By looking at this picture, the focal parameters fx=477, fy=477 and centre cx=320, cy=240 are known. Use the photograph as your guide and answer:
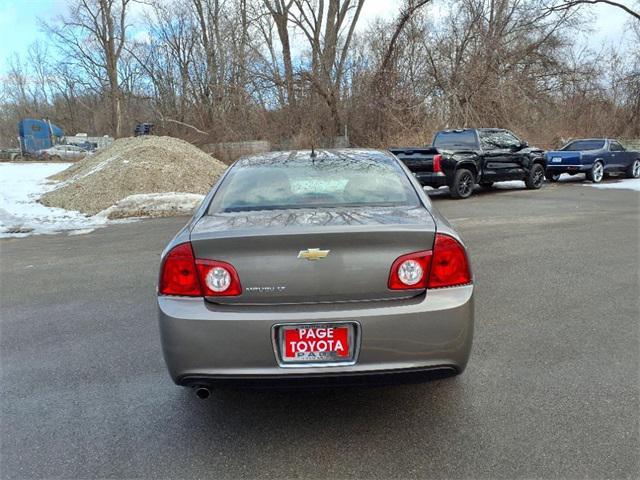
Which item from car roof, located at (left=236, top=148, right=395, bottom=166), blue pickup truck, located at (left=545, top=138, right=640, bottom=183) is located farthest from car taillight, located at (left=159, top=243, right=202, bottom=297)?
blue pickup truck, located at (left=545, top=138, right=640, bottom=183)

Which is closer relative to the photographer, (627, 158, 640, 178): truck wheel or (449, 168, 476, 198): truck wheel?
(449, 168, 476, 198): truck wheel

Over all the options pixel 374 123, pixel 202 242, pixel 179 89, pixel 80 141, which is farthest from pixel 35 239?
pixel 80 141

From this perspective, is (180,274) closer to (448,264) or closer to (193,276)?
(193,276)

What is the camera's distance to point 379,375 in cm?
242

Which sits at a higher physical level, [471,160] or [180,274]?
[471,160]

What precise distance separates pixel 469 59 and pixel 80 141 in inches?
1732

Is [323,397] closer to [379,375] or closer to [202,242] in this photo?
[379,375]

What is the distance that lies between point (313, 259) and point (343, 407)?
108 cm

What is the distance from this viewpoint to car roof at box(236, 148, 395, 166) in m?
3.79

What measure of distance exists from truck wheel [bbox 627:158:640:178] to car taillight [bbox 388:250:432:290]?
18642mm

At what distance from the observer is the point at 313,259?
2430 mm

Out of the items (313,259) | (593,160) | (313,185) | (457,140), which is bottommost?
(593,160)

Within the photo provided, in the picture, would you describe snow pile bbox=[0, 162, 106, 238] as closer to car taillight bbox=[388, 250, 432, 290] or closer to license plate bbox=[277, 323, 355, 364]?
license plate bbox=[277, 323, 355, 364]

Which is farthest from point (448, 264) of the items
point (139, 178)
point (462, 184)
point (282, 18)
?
point (282, 18)
